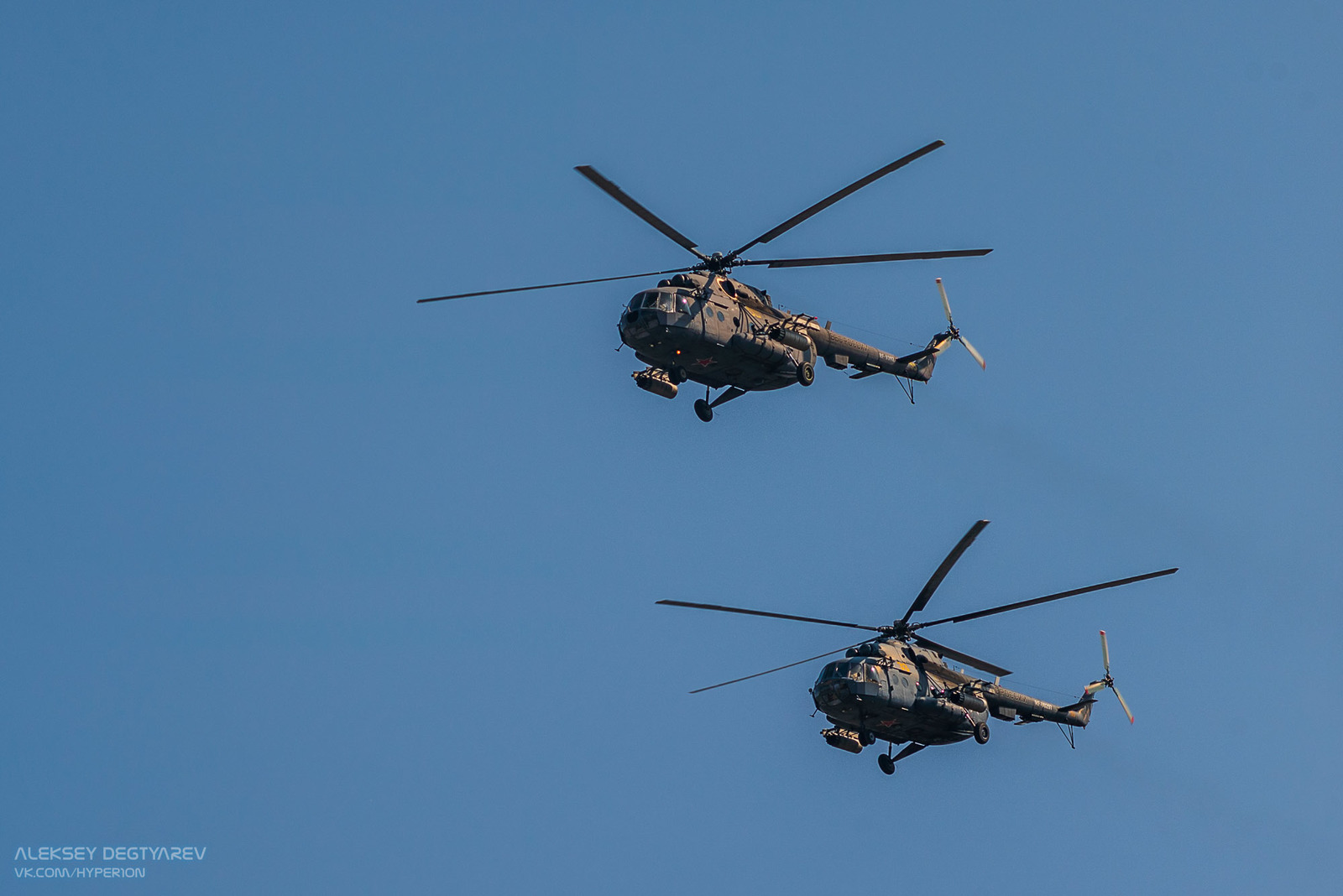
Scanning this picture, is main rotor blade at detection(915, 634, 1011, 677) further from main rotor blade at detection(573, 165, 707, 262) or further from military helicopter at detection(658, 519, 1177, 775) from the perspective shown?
main rotor blade at detection(573, 165, 707, 262)

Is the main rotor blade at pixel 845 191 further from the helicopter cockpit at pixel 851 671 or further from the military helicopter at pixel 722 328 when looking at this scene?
the helicopter cockpit at pixel 851 671

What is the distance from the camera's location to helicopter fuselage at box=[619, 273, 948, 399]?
45.4 metres

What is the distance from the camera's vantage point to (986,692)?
5225cm

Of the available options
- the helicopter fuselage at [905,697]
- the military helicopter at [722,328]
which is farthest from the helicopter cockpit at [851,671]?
the military helicopter at [722,328]

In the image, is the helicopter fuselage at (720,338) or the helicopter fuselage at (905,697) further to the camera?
the helicopter fuselage at (905,697)

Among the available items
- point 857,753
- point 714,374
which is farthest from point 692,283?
point 857,753

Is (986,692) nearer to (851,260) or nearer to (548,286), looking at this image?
(851,260)

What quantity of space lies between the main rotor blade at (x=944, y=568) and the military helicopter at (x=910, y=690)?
2 cm

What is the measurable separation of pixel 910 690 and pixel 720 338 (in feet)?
37.7

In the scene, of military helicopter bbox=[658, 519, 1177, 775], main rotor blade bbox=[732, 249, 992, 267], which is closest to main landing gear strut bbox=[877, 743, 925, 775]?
military helicopter bbox=[658, 519, 1177, 775]

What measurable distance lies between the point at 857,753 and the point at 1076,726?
8.43m

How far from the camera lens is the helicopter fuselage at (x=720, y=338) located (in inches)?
1789

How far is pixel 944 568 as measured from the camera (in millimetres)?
49031

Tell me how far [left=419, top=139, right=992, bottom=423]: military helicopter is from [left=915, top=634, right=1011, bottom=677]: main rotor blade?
845 cm
